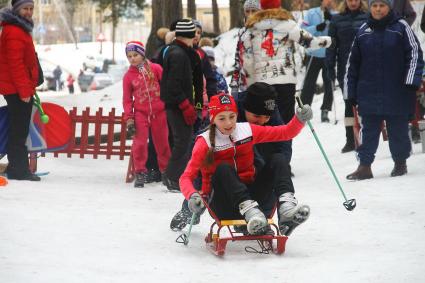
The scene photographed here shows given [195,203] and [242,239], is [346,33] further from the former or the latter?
[195,203]

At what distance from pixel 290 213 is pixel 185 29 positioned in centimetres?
378

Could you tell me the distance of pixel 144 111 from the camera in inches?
411

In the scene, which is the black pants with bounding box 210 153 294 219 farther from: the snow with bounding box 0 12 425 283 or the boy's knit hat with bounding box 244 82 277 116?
the boy's knit hat with bounding box 244 82 277 116

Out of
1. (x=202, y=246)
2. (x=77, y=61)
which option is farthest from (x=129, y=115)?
(x=77, y=61)

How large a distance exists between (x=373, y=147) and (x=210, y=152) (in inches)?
138

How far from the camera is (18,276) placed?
18.5 ft

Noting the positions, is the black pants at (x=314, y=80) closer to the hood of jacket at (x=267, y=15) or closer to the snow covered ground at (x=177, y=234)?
the snow covered ground at (x=177, y=234)

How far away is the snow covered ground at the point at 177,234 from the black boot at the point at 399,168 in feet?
0.34

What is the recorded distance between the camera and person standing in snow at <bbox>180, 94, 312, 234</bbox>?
6531 millimetres

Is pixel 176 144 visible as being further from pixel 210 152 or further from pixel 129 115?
pixel 210 152

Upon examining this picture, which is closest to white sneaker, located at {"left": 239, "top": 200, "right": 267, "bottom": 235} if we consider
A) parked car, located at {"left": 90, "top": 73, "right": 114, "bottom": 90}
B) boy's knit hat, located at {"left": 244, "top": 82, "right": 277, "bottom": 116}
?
boy's knit hat, located at {"left": 244, "top": 82, "right": 277, "bottom": 116}

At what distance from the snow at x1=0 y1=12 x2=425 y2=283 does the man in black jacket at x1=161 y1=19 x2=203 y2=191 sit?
1.16 ft

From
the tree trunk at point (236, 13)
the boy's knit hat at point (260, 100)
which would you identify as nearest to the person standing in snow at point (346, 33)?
the boy's knit hat at point (260, 100)

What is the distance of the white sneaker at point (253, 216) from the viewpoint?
6.20 meters
